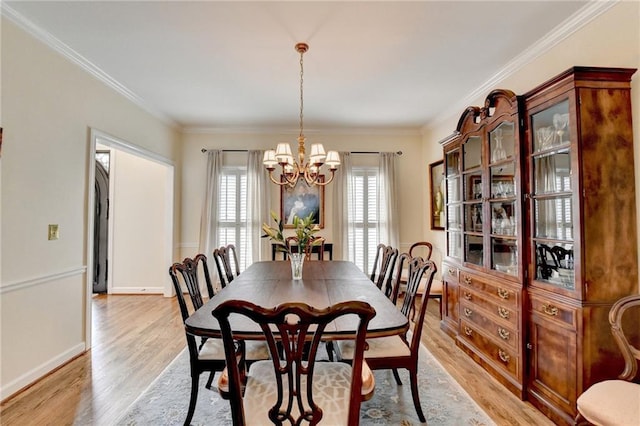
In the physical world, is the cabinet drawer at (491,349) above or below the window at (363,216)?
below

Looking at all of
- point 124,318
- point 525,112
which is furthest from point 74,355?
point 525,112

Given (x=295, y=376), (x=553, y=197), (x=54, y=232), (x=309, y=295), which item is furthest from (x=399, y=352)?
(x=54, y=232)

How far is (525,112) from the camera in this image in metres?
2.25

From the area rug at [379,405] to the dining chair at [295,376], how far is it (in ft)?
2.26

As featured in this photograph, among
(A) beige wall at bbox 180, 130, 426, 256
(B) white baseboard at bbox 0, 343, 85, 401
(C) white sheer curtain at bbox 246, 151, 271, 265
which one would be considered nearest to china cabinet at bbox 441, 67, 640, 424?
(A) beige wall at bbox 180, 130, 426, 256

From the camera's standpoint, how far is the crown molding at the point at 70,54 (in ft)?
7.34

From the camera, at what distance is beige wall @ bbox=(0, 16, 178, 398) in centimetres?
222

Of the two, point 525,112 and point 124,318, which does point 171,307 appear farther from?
point 525,112

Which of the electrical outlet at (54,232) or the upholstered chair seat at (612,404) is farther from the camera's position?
the electrical outlet at (54,232)

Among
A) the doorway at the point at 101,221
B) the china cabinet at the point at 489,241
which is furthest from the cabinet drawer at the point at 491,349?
the doorway at the point at 101,221

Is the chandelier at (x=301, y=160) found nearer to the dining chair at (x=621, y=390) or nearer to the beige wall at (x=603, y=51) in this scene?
the beige wall at (x=603, y=51)

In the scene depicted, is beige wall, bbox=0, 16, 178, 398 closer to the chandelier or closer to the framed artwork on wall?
the chandelier

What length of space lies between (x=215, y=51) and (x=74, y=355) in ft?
9.83

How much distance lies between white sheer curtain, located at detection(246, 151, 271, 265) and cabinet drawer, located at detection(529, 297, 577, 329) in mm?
3719
